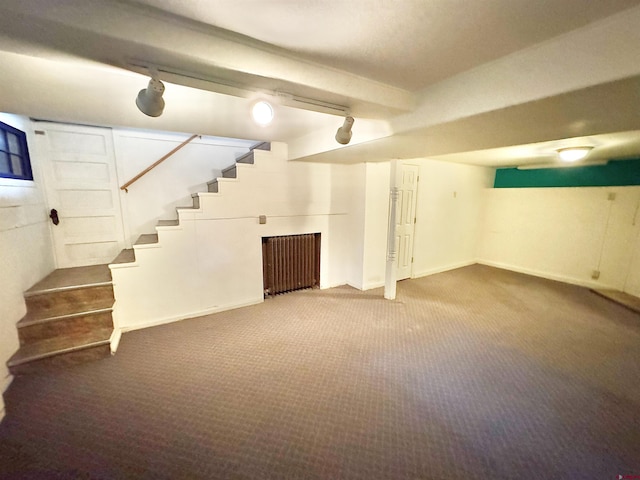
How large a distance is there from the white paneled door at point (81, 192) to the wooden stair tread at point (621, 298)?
6931 mm

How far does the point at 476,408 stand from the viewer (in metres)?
1.87

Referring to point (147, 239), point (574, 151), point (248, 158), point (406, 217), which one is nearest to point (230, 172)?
point (248, 158)

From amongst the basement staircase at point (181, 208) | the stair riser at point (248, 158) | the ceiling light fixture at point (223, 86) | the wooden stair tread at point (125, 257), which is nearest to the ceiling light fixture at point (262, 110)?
the ceiling light fixture at point (223, 86)

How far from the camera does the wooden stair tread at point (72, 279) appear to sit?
7.80 feet

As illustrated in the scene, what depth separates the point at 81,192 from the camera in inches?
117

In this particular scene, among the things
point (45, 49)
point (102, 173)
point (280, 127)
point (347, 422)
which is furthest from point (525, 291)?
point (102, 173)

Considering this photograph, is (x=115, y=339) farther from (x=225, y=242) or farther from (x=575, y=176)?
(x=575, y=176)

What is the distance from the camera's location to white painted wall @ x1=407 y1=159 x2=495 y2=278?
4.74 m

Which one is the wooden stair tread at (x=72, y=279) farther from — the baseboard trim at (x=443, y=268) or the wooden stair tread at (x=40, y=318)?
the baseboard trim at (x=443, y=268)

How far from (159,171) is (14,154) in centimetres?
123

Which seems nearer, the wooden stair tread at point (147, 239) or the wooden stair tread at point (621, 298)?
the wooden stair tread at point (147, 239)

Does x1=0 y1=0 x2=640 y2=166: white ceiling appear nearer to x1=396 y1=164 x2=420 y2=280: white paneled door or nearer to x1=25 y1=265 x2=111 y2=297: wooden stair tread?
x1=25 y1=265 x2=111 y2=297: wooden stair tread

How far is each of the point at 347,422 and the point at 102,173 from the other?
371 cm

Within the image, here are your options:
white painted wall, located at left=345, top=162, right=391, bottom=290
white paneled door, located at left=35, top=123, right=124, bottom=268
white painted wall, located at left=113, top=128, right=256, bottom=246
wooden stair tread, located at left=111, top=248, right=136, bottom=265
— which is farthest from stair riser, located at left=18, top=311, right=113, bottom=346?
white painted wall, located at left=345, top=162, right=391, bottom=290
